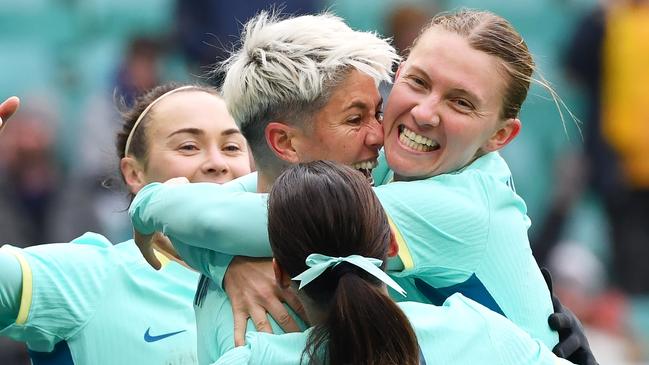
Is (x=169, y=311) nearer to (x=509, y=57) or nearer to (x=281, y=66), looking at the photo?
(x=281, y=66)

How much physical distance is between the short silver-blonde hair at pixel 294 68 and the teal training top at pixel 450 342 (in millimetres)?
673

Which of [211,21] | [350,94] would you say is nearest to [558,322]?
[350,94]

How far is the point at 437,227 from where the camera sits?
10.9ft

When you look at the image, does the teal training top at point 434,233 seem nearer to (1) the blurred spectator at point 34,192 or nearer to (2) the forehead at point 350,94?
(2) the forehead at point 350,94

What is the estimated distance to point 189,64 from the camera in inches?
356

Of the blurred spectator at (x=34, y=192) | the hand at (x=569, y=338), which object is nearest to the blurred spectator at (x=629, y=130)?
the blurred spectator at (x=34, y=192)

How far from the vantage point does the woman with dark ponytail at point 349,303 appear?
287 centimetres

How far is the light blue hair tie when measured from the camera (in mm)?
2875

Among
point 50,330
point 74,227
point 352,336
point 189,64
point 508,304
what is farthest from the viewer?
point 189,64

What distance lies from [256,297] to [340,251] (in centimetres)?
44

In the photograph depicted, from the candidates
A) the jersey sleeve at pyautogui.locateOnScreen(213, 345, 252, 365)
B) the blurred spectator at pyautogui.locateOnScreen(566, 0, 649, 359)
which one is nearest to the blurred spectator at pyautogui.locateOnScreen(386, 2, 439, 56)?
the blurred spectator at pyautogui.locateOnScreen(566, 0, 649, 359)

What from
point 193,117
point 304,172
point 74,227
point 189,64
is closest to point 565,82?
point 189,64

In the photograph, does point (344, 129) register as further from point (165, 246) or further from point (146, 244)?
point (165, 246)

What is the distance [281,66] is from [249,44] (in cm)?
16
